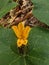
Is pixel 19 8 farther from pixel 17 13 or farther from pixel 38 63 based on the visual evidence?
pixel 38 63

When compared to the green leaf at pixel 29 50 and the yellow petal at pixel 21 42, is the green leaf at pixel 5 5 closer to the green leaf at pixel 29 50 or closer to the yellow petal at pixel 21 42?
the green leaf at pixel 29 50

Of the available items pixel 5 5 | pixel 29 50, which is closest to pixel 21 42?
pixel 29 50

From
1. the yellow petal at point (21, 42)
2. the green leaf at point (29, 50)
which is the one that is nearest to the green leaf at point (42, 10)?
the green leaf at point (29, 50)

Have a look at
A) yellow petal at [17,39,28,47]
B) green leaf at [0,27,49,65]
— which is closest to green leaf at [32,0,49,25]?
green leaf at [0,27,49,65]

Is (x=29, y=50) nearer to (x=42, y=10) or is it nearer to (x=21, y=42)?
(x=21, y=42)

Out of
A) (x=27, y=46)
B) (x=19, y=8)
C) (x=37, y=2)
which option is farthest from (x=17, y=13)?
(x=27, y=46)
